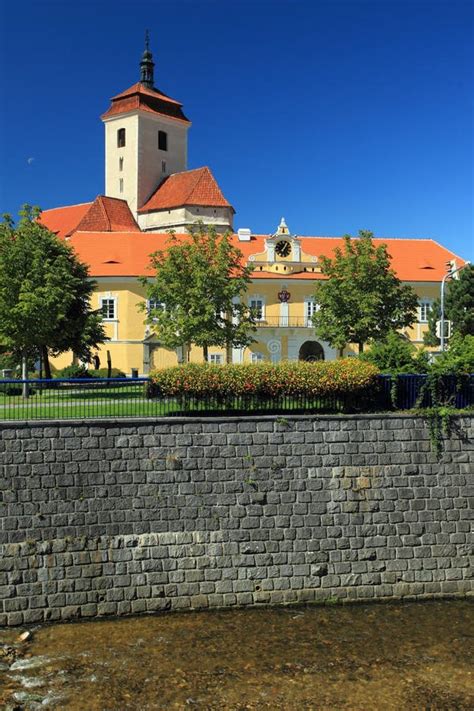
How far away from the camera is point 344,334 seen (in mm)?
34906

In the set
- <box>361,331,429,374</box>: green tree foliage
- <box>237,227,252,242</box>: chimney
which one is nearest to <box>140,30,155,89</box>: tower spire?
<box>237,227,252,242</box>: chimney

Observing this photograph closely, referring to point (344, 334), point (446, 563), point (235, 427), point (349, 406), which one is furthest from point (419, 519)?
point (344, 334)

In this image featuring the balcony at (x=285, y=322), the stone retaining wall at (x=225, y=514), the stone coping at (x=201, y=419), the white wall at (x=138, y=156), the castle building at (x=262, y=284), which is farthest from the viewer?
the white wall at (x=138, y=156)

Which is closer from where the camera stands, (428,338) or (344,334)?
(344,334)

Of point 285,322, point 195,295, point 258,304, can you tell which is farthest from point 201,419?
point 258,304

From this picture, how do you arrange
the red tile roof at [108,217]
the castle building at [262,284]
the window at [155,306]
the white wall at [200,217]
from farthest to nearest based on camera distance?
1. the white wall at [200,217]
2. the red tile roof at [108,217]
3. the castle building at [262,284]
4. the window at [155,306]

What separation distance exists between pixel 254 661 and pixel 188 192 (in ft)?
174

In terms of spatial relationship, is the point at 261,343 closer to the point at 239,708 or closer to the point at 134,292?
the point at 134,292

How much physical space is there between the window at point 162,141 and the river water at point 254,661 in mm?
58052

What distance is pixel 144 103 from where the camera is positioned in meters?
64.2

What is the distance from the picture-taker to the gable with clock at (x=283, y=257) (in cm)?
4534

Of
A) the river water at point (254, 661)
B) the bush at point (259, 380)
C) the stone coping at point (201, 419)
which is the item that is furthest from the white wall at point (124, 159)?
the river water at point (254, 661)

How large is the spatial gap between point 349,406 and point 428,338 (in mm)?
29830

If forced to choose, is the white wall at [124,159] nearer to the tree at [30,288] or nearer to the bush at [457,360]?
the tree at [30,288]
